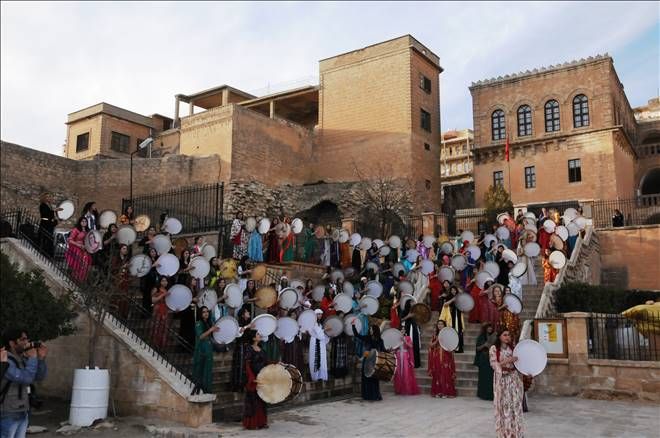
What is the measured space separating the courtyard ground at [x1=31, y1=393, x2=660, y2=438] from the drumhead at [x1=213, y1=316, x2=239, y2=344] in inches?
52.9

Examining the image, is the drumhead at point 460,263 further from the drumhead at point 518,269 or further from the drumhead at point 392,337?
the drumhead at point 392,337

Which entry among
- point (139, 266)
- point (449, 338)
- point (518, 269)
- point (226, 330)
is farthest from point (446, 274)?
point (139, 266)

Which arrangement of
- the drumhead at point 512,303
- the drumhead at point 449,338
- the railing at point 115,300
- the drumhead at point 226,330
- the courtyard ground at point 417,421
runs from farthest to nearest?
the drumhead at point 512,303, the drumhead at point 449,338, the railing at point 115,300, the drumhead at point 226,330, the courtyard ground at point 417,421

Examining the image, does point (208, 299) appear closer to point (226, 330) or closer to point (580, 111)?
point (226, 330)

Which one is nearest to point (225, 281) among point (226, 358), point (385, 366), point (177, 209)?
point (226, 358)

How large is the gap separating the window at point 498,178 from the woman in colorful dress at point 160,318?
1127 inches

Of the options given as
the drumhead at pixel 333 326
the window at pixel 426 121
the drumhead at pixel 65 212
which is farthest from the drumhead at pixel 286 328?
the window at pixel 426 121

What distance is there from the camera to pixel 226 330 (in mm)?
9312

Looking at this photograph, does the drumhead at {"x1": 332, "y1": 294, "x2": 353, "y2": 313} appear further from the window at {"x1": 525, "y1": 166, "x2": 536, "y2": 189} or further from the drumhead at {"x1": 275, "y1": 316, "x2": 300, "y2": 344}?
the window at {"x1": 525, "y1": 166, "x2": 536, "y2": 189}

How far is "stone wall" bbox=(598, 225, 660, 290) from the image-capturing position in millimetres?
23734

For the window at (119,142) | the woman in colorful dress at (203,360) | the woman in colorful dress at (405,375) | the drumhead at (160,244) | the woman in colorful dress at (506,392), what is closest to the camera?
the woman in colorful dress at (506,392)

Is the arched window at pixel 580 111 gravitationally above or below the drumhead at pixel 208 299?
above

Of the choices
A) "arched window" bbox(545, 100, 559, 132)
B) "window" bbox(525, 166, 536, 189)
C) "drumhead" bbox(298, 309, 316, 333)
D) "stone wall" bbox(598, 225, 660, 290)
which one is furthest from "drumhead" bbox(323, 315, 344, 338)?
"arched window" bbox(545, 100, 559, 132)

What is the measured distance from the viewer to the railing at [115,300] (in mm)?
9820
